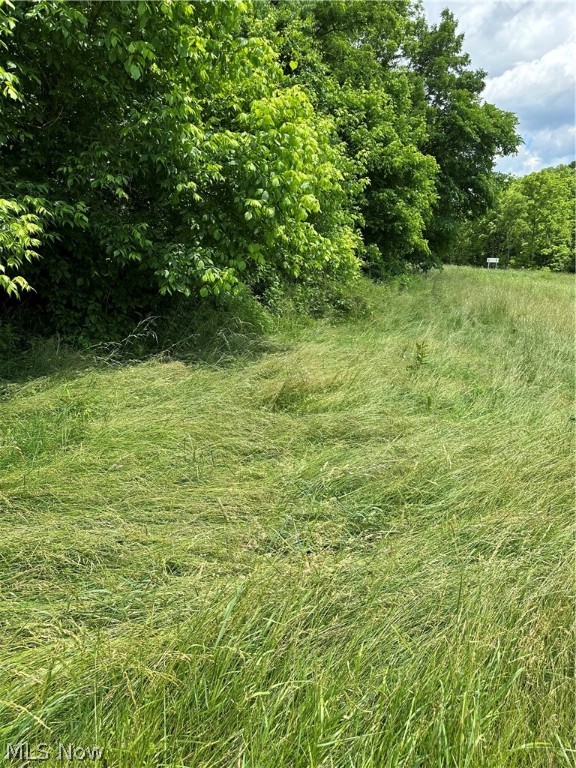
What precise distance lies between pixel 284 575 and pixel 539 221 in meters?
43.6

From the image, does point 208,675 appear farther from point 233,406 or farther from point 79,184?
point 79,184

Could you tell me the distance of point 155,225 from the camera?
5.01 metres

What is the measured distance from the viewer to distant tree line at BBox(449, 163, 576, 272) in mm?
34625

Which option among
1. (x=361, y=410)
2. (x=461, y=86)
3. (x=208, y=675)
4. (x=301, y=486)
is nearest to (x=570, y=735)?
(x=208, y=675)

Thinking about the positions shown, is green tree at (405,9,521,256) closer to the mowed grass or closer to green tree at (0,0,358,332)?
green tree at (0,0,358,332)

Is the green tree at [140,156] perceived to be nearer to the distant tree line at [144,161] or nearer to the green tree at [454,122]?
the distant tree line at [144,161]

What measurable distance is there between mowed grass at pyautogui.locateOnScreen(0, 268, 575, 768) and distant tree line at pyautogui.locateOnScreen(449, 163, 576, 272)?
34.5 meters

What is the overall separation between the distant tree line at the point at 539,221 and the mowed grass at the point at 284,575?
34.5 m

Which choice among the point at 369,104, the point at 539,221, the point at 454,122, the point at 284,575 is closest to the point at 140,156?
the point at 284,575

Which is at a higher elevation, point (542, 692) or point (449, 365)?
point (449, 365)

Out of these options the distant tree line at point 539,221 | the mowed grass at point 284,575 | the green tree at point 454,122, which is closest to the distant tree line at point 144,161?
the mowed grass at point 284,575

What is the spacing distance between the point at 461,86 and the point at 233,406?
17.9 meters

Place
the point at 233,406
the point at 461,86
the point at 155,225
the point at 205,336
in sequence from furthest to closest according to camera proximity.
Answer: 1. the point at 461,86
2. the point at 205,336
3. the point at 155,225
4. the point at 233,406

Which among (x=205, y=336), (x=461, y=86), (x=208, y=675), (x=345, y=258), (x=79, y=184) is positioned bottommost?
(x=208, y=675)
